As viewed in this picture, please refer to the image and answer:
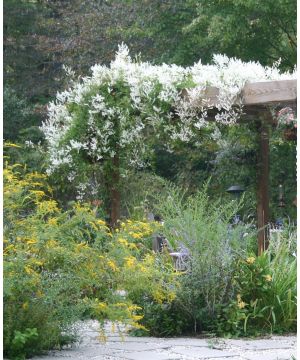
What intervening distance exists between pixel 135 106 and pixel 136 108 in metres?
0.07

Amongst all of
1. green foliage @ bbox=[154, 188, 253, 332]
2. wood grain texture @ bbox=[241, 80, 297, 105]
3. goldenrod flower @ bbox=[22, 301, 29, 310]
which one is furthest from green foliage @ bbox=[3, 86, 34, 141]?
goldenrod flower @ bbox=[22, 301, 29, 310]

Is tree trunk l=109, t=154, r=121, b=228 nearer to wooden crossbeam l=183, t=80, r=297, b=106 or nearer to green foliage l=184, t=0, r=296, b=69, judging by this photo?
wooden crossbeam l=183, t=80, r=297, b=106

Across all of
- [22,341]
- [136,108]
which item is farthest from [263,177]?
[22,341]

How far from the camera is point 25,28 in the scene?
18625 millimetres

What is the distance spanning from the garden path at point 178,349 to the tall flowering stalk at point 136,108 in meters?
3.21

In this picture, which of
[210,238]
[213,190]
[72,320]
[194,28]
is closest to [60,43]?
[194,28]

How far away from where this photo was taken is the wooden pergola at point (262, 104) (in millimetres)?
7887

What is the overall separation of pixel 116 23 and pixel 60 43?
138cm

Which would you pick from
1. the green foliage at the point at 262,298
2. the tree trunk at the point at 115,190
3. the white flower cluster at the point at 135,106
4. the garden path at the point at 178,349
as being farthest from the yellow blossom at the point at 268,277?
the tree trunk at the point at 115,190

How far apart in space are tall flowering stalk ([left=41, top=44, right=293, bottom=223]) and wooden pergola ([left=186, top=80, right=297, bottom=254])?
0.30 ft

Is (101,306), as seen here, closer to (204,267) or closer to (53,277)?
(53,277)

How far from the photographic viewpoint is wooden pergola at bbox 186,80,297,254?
789 cm

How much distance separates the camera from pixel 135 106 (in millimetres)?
8508

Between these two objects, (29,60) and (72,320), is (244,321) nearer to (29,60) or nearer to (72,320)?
(72,320)
